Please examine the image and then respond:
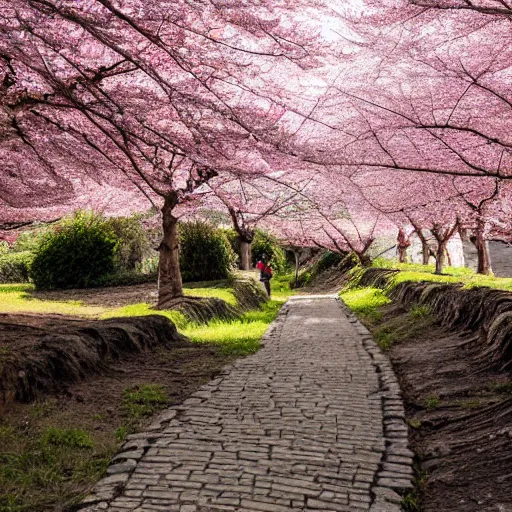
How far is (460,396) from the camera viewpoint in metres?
5.66

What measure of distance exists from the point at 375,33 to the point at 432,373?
491cm

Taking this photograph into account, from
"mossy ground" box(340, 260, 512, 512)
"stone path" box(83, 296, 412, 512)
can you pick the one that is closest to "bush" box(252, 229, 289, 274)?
"mossy ground" box(340, 260, 512, 512)

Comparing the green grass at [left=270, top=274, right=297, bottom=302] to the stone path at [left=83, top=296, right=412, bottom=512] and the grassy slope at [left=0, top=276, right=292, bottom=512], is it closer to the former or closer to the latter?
the stone path at [left=83, top=296, right=412, bottom=512]

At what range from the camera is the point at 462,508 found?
11.4ft

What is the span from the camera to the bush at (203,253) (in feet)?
67.3

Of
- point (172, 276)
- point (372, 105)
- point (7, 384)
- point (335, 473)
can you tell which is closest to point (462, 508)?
point (335, 473)

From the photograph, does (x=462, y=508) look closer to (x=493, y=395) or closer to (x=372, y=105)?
(x=493, y=395)

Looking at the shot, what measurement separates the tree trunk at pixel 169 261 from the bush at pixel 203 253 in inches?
283

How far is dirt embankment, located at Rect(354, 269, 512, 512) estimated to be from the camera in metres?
3.72

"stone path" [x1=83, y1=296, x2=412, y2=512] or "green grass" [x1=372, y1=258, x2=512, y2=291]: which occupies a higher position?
"green grass" [x1=372, y1=258, x2=512, y2=291]

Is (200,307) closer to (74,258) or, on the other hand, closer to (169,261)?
(169,261)

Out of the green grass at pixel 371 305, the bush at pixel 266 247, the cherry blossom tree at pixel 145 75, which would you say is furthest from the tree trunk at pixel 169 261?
the bush at pixel 266 247

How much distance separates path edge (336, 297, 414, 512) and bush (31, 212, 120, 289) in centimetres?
1688

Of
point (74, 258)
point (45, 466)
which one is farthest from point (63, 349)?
point (74, 258)
